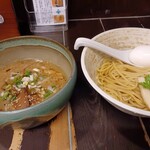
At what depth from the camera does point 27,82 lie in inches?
24.4

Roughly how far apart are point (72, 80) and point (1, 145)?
25cm

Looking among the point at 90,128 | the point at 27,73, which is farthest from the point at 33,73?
the point at 90,128

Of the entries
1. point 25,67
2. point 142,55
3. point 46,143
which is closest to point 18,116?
point 46,143

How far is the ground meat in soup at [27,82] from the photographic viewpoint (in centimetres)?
57

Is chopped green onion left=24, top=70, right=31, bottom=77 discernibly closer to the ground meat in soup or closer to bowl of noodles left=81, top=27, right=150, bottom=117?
the ground meat in soup

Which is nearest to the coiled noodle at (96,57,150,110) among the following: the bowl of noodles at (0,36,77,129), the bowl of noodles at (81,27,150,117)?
the bowl of noodles at (81,27,150,117)

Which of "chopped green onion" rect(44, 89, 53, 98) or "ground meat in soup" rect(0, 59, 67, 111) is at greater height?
"chopped green onion" rect(44, 89, 53, 98)

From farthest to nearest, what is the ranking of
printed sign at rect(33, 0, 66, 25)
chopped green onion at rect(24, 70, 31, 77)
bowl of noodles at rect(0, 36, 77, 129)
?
printed sign at rect(33, 0, 66, 25) < chopped green onion at rect(24, 70, 31, 77) < bowl of noodles at rect(0, 36, 77, 129)

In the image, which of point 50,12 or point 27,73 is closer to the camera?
point 27,73

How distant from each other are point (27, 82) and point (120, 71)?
279mm

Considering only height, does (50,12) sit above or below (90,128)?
above

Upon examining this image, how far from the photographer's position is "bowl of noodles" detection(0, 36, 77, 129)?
0.53 meters

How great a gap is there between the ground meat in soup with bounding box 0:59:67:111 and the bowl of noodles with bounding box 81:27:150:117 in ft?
0.32

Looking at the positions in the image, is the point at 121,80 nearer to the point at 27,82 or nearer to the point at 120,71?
the point at 120,71
